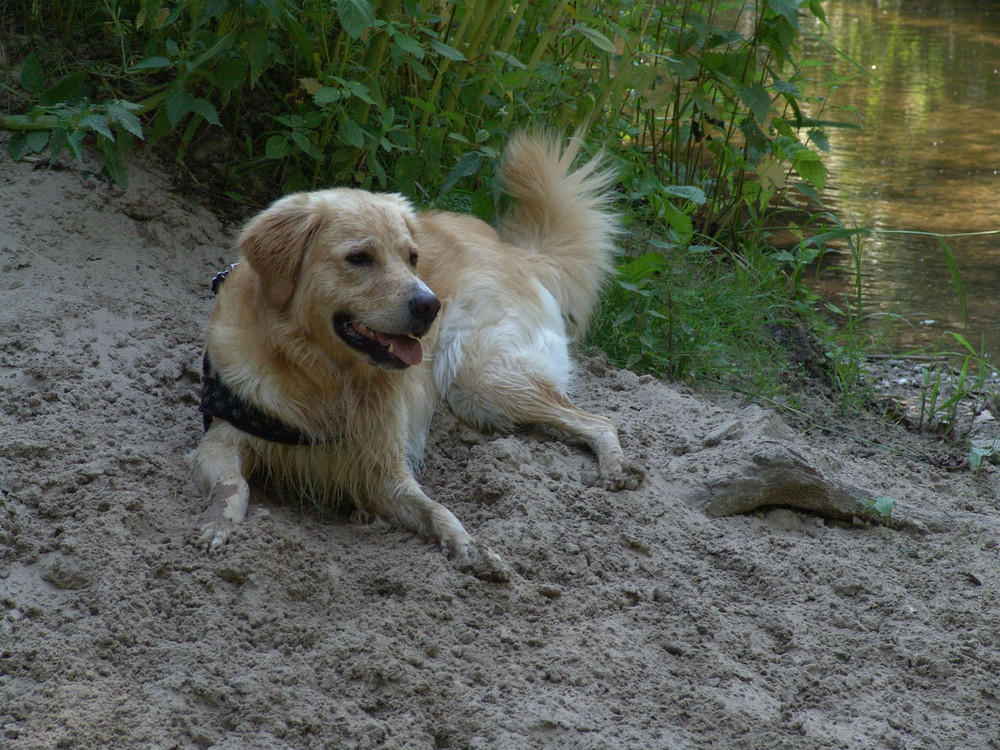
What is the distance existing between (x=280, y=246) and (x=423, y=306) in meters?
0.49

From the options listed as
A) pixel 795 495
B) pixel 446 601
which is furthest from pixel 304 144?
pixel 795 495

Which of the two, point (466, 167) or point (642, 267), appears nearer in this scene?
point (466, 167)

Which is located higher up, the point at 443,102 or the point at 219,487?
the point at 443,102

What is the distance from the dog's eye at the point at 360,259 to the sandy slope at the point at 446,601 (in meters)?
0.79

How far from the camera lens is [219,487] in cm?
290

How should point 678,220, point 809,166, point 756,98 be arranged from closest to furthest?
point 678,220 < point 756,98 < point 809,166

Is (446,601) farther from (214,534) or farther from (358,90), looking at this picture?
(358,90)

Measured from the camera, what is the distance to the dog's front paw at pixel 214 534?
106 inches

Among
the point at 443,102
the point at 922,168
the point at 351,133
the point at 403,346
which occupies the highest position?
the point at 443,102

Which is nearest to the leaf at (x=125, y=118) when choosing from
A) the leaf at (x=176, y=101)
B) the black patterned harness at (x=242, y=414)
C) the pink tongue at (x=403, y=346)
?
the leaf at (x=176, y=101)

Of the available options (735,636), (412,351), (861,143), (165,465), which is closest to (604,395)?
(412,351)

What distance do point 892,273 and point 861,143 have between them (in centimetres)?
263

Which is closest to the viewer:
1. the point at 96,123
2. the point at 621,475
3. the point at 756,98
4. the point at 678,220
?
the point at 621,475

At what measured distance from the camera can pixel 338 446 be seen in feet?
10.4
